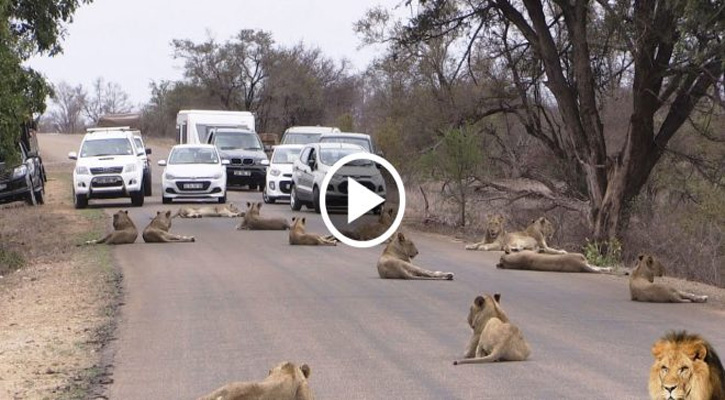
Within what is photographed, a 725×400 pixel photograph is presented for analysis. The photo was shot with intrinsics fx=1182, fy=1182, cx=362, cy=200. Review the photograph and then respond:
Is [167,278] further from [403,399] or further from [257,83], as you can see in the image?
[257,83]

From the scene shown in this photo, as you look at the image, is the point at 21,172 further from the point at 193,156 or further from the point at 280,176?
the point at 280,176

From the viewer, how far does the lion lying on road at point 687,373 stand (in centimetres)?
345

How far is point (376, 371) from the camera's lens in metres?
9.72

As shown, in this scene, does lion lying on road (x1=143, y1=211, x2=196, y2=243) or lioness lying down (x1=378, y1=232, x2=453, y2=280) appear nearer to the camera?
lioness lying down (x1=378, y1=232, x2=453, y2=280)

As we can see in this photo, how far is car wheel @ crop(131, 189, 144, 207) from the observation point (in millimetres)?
34281

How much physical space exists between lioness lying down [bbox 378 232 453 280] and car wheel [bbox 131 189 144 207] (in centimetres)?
1855

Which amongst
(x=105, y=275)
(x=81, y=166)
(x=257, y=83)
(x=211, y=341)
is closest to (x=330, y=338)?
(x=211, y=341)

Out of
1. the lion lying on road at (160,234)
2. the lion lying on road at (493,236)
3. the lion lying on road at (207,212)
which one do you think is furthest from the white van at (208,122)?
the lion lying on road at (493,236)

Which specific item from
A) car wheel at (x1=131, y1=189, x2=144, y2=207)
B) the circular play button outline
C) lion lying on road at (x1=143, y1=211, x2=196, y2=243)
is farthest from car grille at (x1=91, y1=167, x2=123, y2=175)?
the circular play button outline

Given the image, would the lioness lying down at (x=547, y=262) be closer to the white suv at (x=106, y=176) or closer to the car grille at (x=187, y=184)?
the car grille at (x=187, y=184)

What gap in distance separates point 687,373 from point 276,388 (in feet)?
13.2

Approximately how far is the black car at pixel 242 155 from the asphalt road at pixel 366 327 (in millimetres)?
21381

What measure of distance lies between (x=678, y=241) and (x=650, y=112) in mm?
4124

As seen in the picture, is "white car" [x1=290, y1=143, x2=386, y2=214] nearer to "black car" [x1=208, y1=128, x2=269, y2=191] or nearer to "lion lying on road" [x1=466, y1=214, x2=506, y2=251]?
"lion lying on road" [x1=466, y1=214, x2=506, y2=251]
